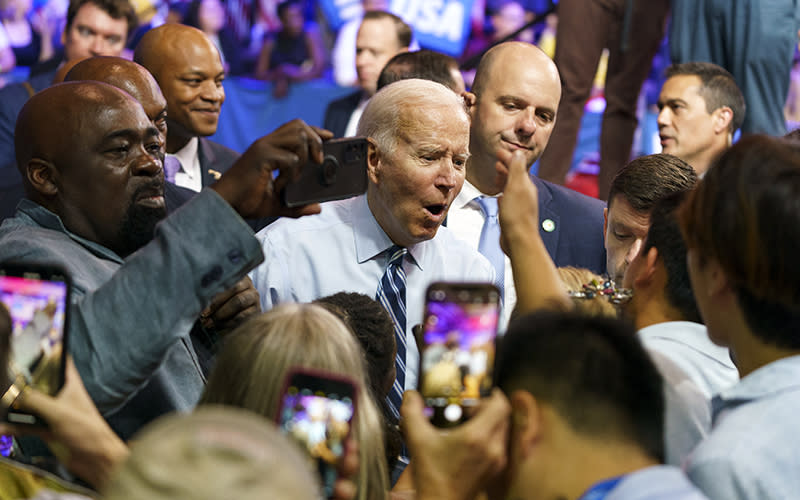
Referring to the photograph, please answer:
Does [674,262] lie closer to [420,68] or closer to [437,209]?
[437,209]

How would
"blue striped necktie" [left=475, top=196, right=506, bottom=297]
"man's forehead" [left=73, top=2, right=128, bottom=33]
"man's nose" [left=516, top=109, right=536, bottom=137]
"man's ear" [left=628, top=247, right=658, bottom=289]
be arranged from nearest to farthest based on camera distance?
1. "man's ear" [left=628, top=247, right=658, bottom=289]
2. "blue striped necktie" [left=475, top=196, right=506, bottom=297]
3. "man's nose" [left=516, top=109, right=536, bottom=137]
4. "man's forehead" [left=73, top=2, right=128, bottom=33]

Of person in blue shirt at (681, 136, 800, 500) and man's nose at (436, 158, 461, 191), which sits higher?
person in blue shirt at (681, 136, 800, 500)

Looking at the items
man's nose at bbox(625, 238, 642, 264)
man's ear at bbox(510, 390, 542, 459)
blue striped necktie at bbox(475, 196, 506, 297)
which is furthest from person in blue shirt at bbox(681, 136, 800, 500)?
blue striped necktie at bbox(475, 196, 506, 297)

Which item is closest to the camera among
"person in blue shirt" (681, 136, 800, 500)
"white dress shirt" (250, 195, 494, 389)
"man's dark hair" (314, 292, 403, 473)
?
"person in blue shirt" (681, 136, 800, 500)

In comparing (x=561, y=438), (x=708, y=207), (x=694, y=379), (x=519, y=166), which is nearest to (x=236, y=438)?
(x=561, y=438)

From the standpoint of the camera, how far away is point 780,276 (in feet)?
5.49

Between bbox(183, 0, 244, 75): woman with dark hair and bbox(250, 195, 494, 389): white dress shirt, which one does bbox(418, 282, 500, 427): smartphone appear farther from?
bbox(183, 0, 244, 75): woman with dark hair

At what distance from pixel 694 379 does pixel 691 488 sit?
77 centimetres

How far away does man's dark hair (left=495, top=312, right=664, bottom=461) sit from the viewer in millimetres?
1468

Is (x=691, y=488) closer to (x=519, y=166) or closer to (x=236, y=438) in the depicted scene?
(x=236, y=438)

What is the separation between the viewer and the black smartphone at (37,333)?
166 cm

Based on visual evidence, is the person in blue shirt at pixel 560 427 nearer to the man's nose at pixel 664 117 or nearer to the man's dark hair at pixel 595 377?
the man's dark hair at pixel 595 377

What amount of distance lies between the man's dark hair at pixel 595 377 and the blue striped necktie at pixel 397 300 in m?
1.40

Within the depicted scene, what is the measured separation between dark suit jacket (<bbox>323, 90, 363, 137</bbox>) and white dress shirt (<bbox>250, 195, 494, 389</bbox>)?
2911 millimetres
